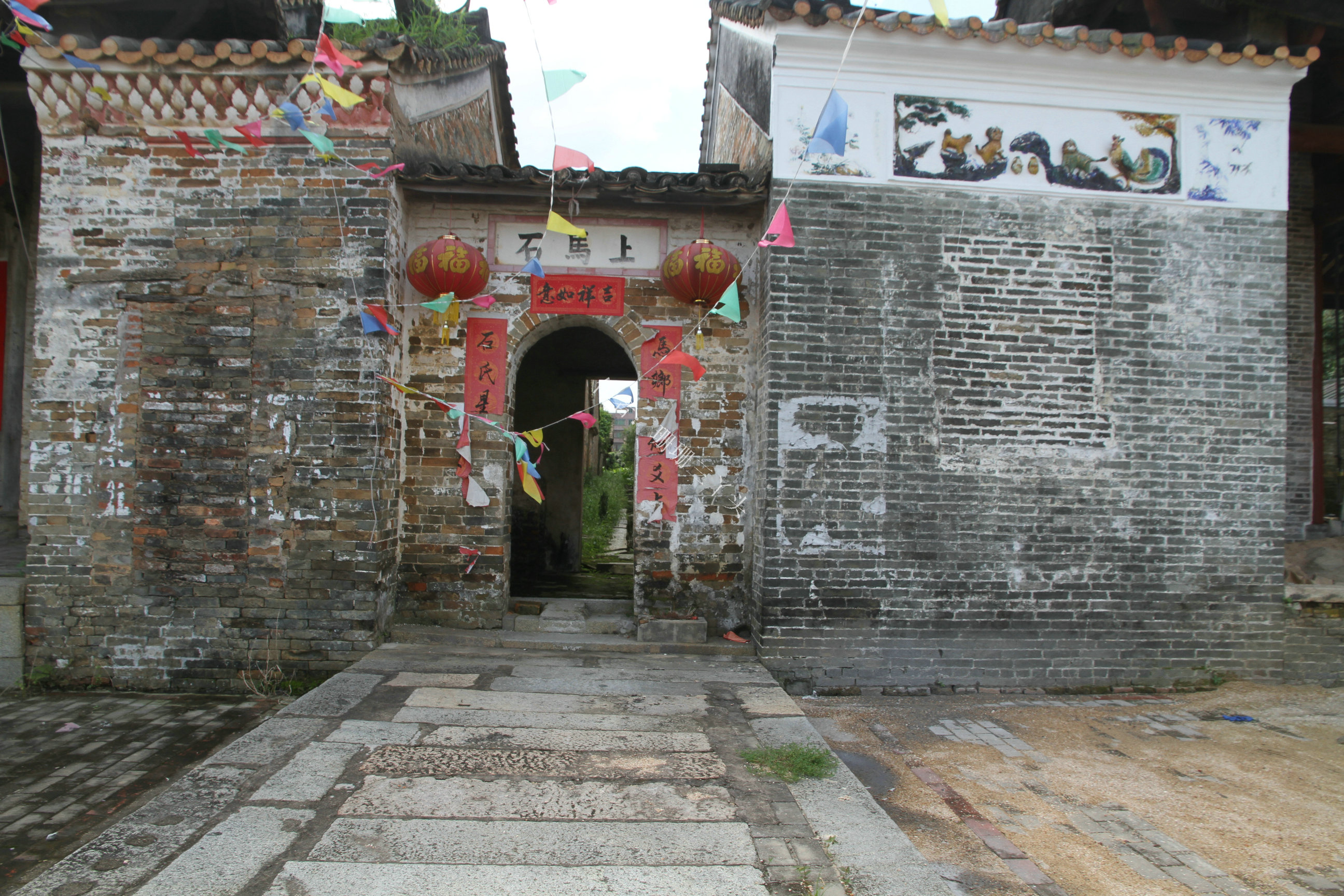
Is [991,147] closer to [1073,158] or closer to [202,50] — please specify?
[1073,158]

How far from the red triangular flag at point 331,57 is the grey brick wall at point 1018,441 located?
3.17 meters

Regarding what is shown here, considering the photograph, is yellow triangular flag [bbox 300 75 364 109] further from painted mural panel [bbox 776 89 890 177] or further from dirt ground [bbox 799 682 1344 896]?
dirt ground [bbox 799 682 1344 896]

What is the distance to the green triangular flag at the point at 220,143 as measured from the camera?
459 centimetres

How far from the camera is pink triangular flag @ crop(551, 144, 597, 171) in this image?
4398 millimetres

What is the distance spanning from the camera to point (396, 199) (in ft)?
17.5

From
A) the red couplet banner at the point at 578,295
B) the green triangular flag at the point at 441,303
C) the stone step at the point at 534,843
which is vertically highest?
the red couplet banner at the point at 578,295

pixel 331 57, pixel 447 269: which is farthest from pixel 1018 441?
pixel 331 57

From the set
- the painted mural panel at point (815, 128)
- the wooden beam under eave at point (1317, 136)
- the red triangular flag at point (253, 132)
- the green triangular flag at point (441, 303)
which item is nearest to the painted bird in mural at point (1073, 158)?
the painted mural panel at point (815, 128)

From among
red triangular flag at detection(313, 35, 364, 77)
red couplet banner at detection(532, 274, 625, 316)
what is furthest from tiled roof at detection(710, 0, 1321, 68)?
red triangular flag at detection(313, 35, 364, 77)

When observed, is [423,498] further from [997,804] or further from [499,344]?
[997,804]

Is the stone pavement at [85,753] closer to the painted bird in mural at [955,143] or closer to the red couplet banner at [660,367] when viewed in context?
the red couplet banner at [660,367]

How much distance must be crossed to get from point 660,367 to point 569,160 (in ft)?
5.83

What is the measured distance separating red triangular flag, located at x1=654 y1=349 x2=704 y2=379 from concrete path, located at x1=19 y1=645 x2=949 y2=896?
2.48 meters

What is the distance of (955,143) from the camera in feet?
17.4
